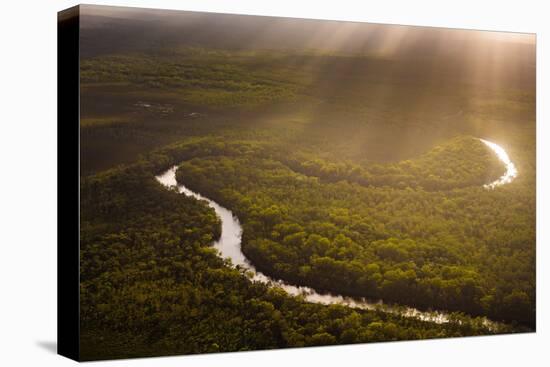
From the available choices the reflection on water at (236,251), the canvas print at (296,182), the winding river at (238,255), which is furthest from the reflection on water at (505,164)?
the reflection on water at (236,251)

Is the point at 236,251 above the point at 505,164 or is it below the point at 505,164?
below

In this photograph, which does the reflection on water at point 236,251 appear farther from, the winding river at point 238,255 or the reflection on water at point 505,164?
the reflection on water at point 505,164

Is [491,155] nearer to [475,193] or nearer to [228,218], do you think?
[475,193]

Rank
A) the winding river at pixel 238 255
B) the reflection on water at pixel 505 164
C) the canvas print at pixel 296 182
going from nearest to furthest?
the canvas print at pixel 296 182, the winding river at pixel 238 255, the reflection on water at pixel 505 164

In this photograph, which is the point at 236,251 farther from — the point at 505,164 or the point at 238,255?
the point at 505,164

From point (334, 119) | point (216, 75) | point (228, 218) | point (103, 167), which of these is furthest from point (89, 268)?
point (334, 119)

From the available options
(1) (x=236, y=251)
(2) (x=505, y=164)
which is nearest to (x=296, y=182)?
(1) (x=236, y=251)

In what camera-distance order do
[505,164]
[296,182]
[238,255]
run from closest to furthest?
[238,255] < [296,182] < [505,164]

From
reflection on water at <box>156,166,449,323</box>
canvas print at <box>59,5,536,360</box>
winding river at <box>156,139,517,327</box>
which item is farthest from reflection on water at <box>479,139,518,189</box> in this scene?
reflection on water at <box>156,166,449,323</box>
